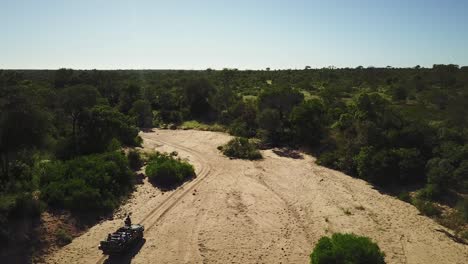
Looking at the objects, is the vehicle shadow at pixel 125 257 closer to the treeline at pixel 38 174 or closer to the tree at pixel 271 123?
the treeline at pixel 38 174

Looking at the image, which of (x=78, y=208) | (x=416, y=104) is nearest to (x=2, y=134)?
(x=78, y=208)

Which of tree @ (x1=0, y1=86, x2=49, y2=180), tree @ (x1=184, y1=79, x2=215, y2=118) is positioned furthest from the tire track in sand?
tree @ (x1=184, y1=79, x2=215, y2=118)

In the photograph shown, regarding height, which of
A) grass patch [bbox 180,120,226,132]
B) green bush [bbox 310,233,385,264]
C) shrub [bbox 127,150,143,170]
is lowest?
grass patch [bbox 180,120,226,132]

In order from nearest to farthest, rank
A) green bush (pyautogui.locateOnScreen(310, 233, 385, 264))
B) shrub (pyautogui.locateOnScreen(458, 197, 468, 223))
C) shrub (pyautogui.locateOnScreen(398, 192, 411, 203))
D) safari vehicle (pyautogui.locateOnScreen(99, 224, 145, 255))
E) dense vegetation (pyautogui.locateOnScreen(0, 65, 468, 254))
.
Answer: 1. green bush (pyautogui.locateOnScreen(310, 233, 385, 264))
2. safari vehicle (pyautogui.locateOnScreen(99, 224, 145, 255))
3. shrub (pyautogui.locateOnScreen(458, 197, 468, 223))
4. dense vegetation (pyautogui.locateOnScreen(0, 65, 468, 254))
5. shrub (pyautogui.locateOnScreen(398, 192, 411, 203))

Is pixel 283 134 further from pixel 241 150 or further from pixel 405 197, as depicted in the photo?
pixel 405 197

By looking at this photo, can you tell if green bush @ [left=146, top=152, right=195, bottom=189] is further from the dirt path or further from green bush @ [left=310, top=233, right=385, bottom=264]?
green bush @ [left=310, top=233, right=385, bottom=264]

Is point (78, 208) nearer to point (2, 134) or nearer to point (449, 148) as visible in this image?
point (2, 134)

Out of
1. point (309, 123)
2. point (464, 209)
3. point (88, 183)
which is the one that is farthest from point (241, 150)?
point (464, 209)
